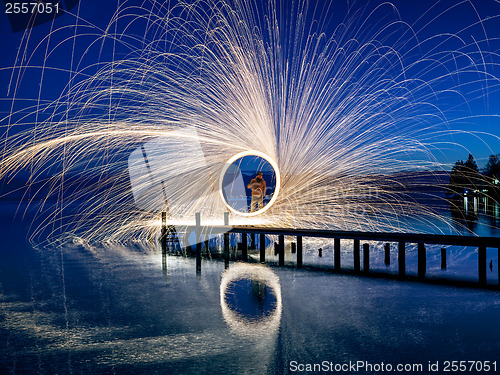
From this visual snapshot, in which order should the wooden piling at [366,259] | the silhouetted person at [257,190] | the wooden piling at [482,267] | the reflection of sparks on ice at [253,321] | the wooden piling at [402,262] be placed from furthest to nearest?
the silhouetted person at [257,190]
the wooden piling at [366,259]
the wooden piling at [402,262]
the wooden piling at [482,267]
the reflection of sparks on ice at [253,321]

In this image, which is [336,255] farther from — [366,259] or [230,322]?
[230,322]

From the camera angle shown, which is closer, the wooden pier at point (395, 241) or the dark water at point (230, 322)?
the dark water at point (230, 322)

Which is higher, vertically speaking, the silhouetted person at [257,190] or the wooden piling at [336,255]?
the silhouetted person at [257,190]

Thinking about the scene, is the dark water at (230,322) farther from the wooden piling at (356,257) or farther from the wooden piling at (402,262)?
the wooden piling at (356,257)

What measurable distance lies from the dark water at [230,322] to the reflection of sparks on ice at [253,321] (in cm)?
3

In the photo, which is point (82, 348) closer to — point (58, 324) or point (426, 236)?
point (58, 324)

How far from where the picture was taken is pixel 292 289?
10258mm

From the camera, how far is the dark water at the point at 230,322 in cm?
591

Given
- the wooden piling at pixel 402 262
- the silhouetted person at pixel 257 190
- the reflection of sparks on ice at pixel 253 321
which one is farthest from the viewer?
the silhouetted person at pixel 257 190

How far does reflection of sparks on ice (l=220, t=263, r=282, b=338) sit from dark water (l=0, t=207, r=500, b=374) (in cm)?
3

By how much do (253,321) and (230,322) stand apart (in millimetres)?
384

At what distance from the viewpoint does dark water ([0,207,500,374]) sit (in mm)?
5910

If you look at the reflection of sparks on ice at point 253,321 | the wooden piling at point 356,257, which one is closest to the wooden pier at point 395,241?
the wooden piling at point 356,257

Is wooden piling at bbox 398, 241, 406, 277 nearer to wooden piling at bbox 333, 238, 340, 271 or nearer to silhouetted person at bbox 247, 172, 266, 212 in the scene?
wooden piling at bbox 333, 238, 340, 271
